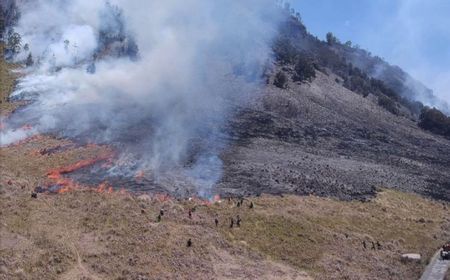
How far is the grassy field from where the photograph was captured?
34219 mm

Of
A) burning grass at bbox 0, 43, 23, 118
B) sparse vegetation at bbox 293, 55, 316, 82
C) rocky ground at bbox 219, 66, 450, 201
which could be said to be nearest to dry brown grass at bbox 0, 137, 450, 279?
rocky ground at bbox 219, 66, 450, 201

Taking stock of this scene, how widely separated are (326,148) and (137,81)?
34.5 m

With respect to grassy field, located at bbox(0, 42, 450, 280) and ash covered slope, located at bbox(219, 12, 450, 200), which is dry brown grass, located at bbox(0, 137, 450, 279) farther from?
ash covered slope, located at bbox(219, 12, 450, 200)

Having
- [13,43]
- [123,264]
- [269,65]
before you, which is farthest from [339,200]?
[13,43]

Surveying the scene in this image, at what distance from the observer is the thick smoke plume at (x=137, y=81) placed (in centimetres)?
6162

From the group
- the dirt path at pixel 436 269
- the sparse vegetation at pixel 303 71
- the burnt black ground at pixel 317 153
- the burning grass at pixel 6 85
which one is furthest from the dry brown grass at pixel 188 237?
the sparse vegetation at pixel 303 71

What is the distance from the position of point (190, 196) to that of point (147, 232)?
9.70 m

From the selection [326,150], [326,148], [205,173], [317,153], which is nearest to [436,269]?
[205,173]

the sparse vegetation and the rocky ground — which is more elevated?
the sparse vegetation

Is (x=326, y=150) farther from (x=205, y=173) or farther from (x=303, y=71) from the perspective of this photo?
(x=303, y=71)

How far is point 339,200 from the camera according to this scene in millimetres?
54750

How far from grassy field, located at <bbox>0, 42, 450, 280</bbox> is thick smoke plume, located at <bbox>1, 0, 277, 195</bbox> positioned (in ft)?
25.9

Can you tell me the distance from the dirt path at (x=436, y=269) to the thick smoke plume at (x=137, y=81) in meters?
21.1

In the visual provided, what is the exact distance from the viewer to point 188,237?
39.0 metres
